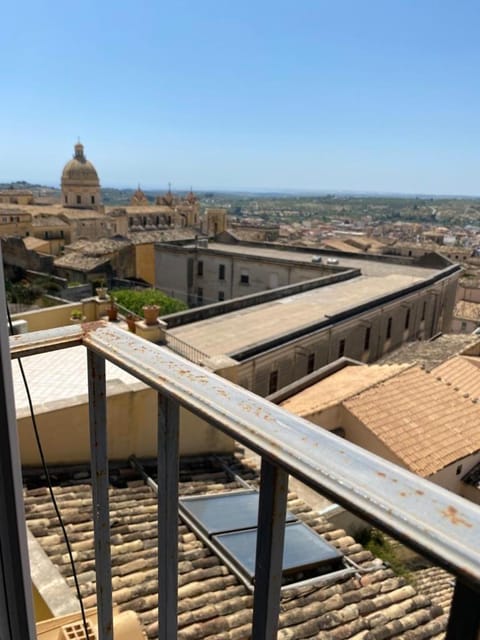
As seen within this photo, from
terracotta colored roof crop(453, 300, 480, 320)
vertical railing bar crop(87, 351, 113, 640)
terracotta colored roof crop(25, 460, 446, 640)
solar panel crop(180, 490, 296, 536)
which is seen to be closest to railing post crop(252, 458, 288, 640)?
vertical railing bar crop(87, 351, 113, 640)

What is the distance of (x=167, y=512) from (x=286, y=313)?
1496 cm

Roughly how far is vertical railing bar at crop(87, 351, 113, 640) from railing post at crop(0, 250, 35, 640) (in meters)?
0.31

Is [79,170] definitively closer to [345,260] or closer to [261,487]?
[345,260]

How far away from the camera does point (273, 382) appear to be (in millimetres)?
12531

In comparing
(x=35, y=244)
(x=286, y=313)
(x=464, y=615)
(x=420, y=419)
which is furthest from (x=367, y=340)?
(x=35, y=244)

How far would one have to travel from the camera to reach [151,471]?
231 inches

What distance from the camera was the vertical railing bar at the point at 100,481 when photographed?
132 cm

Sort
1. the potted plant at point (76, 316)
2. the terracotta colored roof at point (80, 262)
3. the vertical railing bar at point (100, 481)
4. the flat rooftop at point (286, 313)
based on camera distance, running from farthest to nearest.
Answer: the terracotta colored roof at point (80, 262)
the flat rooftop at point (286, 313)
the potted plant at point (76, 316)
the vertical railing bar at point (100, 481)

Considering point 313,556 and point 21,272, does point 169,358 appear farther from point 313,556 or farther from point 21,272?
point 21,272

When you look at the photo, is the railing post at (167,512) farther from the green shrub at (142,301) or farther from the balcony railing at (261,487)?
the green shrub at (142,301)

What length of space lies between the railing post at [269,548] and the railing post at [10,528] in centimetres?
47

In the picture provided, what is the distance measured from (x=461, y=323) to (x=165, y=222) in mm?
39500

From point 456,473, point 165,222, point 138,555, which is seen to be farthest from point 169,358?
point 165,222

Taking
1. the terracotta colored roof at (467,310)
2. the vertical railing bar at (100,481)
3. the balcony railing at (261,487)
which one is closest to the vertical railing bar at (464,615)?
the balcony railing at (261,487)
